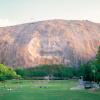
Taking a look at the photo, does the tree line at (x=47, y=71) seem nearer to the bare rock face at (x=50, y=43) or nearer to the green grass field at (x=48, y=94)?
the bare rock face at (x=50, y=43)

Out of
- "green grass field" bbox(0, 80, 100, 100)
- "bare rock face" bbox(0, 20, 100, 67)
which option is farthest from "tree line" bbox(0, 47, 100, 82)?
"green grass field" bbox(0, 80, 100, 100)

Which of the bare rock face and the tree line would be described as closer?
the tree line

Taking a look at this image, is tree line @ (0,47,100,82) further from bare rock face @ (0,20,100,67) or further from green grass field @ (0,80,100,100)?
green grass field @ (0,80,100,100)

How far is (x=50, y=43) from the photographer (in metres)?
128

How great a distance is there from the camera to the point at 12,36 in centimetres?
13388

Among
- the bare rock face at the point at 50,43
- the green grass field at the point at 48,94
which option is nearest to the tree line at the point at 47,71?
the bare rock face at the point at 50,43

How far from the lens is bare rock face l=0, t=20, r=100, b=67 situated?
124 metres

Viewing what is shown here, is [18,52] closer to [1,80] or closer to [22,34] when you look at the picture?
[22,34]

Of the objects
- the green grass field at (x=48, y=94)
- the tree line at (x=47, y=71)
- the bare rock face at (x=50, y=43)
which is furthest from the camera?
the bare rock face at (x=50, y=43)

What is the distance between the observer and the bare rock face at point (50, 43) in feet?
406

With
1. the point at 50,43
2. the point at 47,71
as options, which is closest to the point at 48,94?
the point at 47,71

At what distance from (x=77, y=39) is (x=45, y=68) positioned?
20.5 m

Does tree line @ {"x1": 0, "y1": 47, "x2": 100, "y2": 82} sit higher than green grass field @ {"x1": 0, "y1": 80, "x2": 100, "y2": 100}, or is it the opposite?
tree line @ {"x1": 0, "y1": 47, "x2": 100, "y2": 82}

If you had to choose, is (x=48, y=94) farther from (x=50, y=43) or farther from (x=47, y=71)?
(x=50, y=43)
